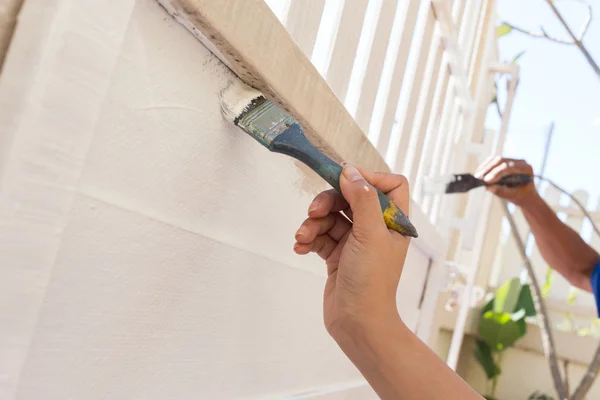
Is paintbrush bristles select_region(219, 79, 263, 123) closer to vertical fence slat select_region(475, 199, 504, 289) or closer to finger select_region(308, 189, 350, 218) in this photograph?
finger select_region(308, 189, 350, 218)

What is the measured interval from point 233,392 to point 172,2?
1.44ft

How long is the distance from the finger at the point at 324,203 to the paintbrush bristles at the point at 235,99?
0.39 ft

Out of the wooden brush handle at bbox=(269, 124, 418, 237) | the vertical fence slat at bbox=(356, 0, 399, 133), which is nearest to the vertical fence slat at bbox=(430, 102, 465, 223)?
the vertical fence slat at bbox=(356, 0, 399, 133)

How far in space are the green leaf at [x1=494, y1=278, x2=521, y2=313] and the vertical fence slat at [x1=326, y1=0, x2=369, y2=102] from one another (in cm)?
261

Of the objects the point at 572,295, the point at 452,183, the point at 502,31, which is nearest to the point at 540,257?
the point at 572,295

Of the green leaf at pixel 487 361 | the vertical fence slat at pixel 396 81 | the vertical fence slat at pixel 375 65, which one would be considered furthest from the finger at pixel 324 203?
the green leaf at pixel 487 361

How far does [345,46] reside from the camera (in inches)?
31.9

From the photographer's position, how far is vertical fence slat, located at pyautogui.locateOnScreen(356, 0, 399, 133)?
93cm

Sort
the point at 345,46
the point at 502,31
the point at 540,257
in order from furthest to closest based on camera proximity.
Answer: the point at 540,257 < the point at 502,31 < the point at 345,46

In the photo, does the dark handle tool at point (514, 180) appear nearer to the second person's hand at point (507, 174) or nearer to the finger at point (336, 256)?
the second person's hand at point (507, 174)

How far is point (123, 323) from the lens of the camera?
1.57 ft

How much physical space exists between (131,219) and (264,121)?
16cm

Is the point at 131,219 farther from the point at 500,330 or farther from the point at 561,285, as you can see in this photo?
the point at 561,285

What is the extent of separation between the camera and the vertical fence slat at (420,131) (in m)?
1.33
